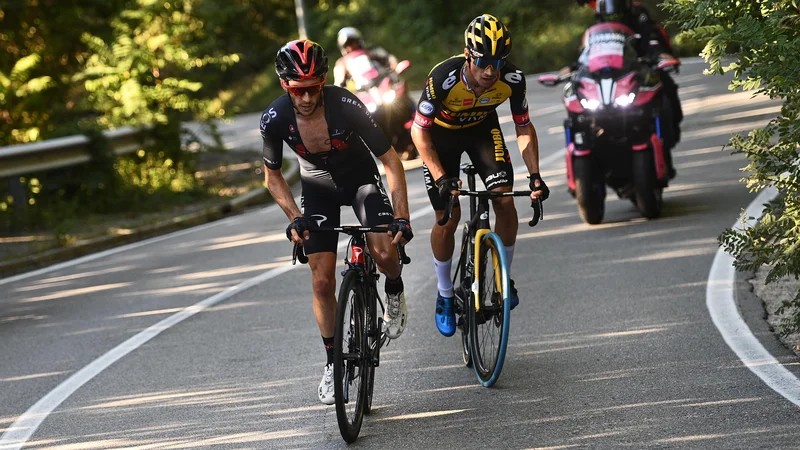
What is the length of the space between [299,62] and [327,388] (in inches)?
68.6

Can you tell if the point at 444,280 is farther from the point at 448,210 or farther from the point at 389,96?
the point at 389,96

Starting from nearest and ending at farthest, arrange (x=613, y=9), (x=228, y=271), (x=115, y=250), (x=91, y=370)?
(x=91, y=370), (x=228, y=271), (x=613, y=9), (x=115, y=250)

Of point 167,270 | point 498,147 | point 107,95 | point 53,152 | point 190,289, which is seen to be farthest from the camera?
point 107,95

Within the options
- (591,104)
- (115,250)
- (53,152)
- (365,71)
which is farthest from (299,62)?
(365,71)

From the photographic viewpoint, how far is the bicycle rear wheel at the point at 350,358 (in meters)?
5.98

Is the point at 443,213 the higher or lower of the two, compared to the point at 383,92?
higher

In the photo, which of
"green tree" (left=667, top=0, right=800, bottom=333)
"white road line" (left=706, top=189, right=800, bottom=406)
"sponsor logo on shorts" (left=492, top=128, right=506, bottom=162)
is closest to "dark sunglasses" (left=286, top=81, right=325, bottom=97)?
"sponsor logo on shorts" (left=492, top=128, right=506, bottom=162)

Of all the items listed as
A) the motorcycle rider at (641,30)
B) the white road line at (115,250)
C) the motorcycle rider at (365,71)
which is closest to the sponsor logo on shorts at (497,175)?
the motorcycle rider at (641,30)

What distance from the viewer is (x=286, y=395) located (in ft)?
23.7

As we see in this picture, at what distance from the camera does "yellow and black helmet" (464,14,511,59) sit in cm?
681

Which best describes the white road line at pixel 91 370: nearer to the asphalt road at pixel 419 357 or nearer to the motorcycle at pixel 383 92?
the asphalt road at pixel 419 357

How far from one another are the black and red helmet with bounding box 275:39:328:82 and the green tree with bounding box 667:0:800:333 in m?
2.12

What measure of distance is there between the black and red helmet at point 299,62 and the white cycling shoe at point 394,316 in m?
1.44

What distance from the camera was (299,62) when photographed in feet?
20.2
